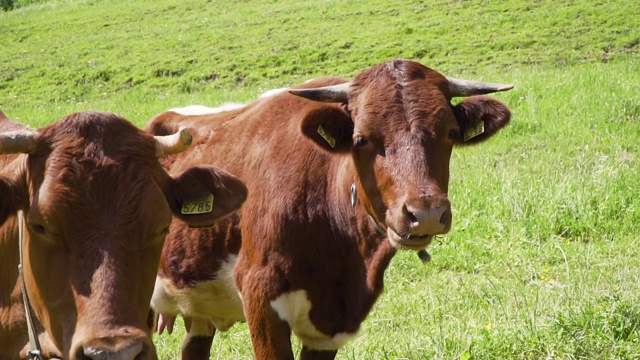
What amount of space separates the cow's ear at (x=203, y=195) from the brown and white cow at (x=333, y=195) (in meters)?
1.00

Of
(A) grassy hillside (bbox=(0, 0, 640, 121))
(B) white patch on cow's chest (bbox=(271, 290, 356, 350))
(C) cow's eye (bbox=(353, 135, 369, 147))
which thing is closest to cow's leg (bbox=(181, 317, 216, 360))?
(B) white patch on cow's chest (bbox=(271, 290, 356, 350))

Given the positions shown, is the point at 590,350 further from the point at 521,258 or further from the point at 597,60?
the point at 597,60

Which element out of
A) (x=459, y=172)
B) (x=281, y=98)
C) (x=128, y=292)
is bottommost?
(x=459, y=172)

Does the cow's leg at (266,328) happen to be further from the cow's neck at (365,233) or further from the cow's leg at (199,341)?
the cow's leg at (199,341)

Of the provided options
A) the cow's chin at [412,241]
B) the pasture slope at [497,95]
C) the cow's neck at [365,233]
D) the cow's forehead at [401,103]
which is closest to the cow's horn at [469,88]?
the cow's forehead at [401,103]

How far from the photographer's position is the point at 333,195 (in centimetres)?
566

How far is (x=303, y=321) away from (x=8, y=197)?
228 cm

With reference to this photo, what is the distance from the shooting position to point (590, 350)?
5.42 m

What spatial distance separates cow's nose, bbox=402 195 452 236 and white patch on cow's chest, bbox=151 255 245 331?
5.34 ft

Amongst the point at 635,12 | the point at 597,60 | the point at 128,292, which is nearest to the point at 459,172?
the point at 128,292

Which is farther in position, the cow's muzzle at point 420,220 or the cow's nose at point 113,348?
the cow's muzzle at point 420,220

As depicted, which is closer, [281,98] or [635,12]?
[281,98]

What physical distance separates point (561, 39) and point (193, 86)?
A: 29.9 ft

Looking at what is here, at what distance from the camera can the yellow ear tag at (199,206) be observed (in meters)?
4.37
